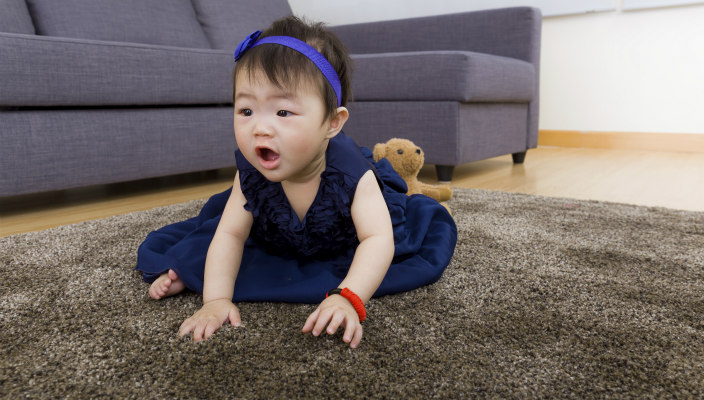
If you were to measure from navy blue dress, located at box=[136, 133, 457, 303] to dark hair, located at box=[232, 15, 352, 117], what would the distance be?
0.12 metres

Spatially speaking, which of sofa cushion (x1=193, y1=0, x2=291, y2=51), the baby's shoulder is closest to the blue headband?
the baby's shoulder

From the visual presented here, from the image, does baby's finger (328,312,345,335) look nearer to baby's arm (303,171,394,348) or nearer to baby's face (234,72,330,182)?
baby's arm (303,171,394,348)

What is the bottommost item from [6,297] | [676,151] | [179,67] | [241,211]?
[676,151]

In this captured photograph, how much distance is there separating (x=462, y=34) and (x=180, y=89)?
1.34 m

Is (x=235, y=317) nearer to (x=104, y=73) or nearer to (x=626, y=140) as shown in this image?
(x=104, y=73)

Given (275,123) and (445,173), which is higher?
(275,123)

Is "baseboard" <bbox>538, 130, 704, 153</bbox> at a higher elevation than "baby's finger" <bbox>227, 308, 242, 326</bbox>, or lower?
lower

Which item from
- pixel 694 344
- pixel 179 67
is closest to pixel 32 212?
pixel 179 67

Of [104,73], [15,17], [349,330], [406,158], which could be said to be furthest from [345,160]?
[15,17]

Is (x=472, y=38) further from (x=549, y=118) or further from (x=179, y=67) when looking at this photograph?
(x=179, y=67)

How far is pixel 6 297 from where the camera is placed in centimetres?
76

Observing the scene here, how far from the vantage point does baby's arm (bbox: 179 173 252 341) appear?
25.0 inches

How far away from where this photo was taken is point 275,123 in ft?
2.09

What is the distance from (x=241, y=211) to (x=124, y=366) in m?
0.30
